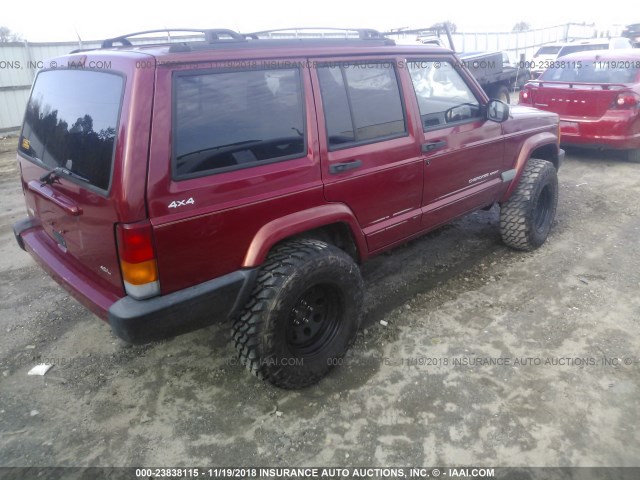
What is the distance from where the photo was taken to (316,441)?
2.44 metres

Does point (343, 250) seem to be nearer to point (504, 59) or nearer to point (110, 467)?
point (110, 467)

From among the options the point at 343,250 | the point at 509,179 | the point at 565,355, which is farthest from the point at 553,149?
the point at 343,250

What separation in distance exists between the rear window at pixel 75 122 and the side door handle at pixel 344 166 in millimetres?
1186

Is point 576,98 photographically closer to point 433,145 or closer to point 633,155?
point 633,155

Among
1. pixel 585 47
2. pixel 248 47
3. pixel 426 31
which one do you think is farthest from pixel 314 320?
pixel 585 47

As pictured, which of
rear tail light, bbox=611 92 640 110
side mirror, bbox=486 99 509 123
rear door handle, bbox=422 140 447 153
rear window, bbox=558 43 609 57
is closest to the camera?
rear door handle, bbox=422 140 447 153

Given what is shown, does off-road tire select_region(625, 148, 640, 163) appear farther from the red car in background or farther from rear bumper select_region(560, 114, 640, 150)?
rear bumper select_region(560, 114, 640, 150)

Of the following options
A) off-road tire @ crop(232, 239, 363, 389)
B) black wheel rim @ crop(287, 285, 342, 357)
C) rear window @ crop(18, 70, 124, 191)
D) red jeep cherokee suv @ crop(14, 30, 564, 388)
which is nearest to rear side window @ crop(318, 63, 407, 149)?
red jeep cherokee suv @ crop(14, 30, 564, 388)

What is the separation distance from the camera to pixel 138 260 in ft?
7.01

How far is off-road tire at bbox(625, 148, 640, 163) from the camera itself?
7255mm

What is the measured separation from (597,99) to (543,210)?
130 inches

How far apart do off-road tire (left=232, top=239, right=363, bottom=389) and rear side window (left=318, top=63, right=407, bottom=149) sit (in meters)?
0.71

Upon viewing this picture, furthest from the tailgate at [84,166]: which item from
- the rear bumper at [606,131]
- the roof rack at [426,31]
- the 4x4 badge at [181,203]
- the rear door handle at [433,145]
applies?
the rear bumper at [606,131]

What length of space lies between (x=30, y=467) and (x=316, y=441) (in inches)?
55.8
